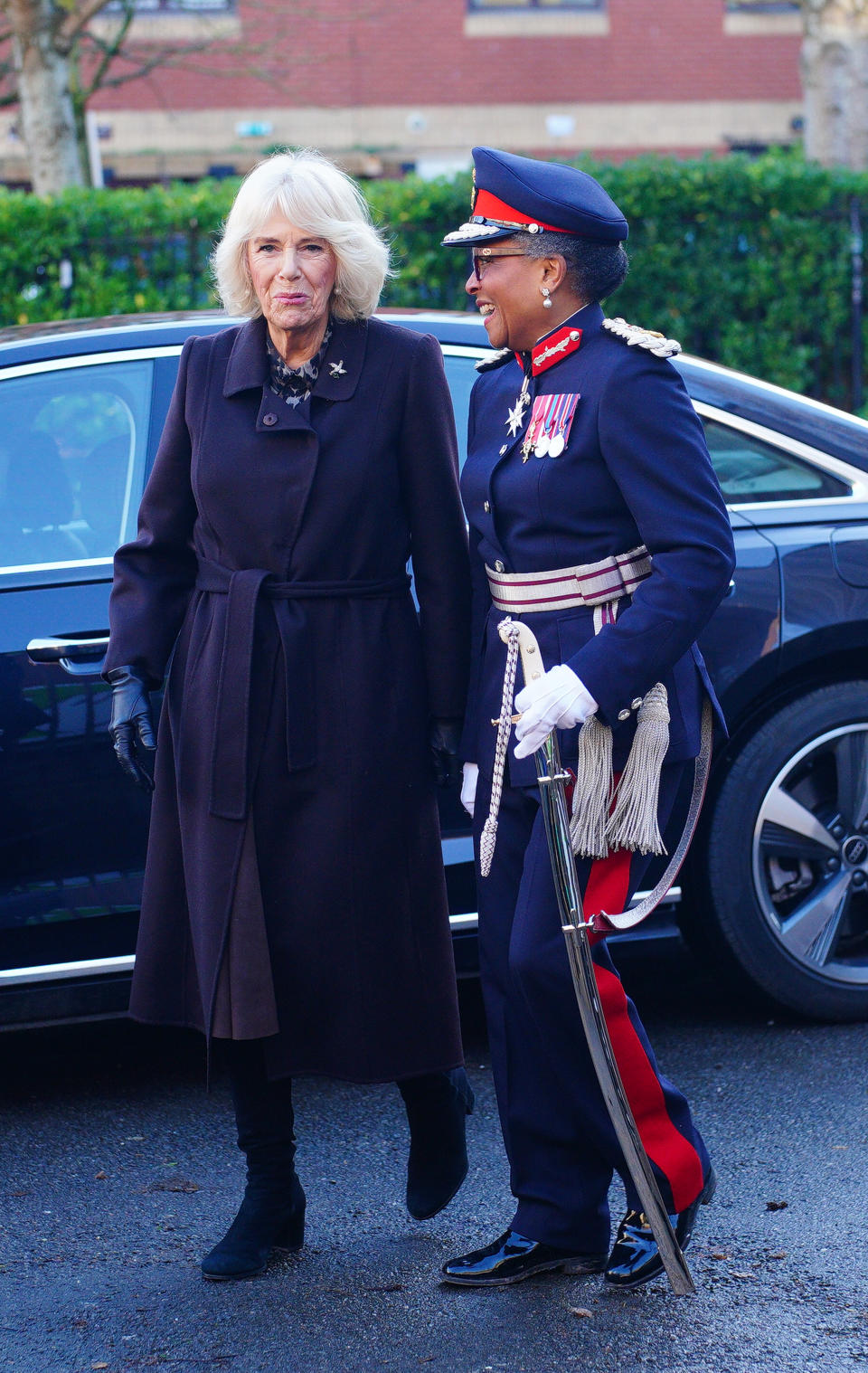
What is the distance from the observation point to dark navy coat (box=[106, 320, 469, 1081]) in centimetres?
286

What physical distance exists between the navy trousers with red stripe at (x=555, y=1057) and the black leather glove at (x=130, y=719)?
1.96 ft

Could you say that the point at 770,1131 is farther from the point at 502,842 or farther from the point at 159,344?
the point at 159,344

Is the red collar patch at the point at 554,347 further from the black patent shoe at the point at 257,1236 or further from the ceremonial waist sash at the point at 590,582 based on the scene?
the black patent shoe at the point at 257,1236

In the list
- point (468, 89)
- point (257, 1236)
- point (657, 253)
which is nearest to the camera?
point (257, 1236)

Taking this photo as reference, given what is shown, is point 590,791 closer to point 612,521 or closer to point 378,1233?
point 612,521

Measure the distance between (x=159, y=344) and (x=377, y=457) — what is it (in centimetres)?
108

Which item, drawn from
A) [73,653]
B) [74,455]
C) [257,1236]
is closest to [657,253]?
[74,455]

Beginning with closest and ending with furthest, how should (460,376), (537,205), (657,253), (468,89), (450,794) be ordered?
(537,205)
(450,794)
(460,376)
(657,253)
(468,89)

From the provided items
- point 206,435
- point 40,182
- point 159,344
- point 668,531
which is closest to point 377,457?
point 206,435

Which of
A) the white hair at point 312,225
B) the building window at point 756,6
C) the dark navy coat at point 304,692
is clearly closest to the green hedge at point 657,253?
the white hair at point 312,225

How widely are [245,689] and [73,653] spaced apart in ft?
2.60

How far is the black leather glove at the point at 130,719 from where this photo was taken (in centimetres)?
293

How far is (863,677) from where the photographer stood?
4023 millimetres

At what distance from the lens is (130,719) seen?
9.61ft
